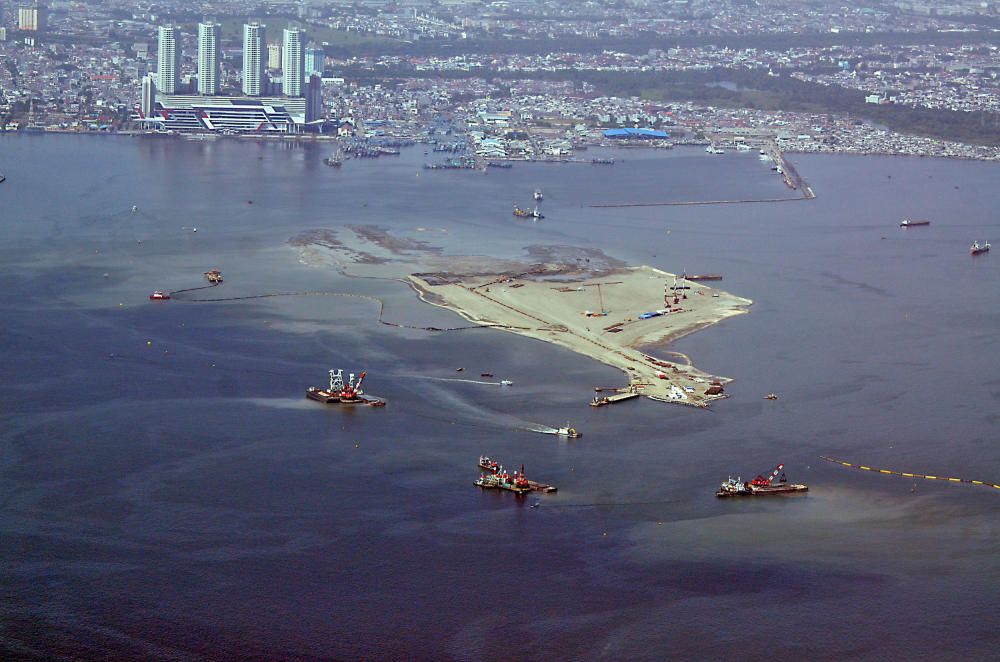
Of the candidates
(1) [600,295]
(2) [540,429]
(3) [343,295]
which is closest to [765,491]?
(2) [540,429]

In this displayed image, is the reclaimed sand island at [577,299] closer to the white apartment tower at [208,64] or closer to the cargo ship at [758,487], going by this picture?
the cargo ship at [758,487]

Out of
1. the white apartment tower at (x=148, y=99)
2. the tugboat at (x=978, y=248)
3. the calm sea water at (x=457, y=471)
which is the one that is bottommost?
the calm sea water at (x=457, y=471)

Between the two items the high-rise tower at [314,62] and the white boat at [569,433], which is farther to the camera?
the high-rise tower at [314,62]

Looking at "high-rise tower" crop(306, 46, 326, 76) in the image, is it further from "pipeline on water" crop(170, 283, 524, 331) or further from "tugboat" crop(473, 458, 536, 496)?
"tugboat" crop(473, 458, 536, 496)

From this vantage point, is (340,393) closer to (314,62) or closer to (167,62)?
(167,62)

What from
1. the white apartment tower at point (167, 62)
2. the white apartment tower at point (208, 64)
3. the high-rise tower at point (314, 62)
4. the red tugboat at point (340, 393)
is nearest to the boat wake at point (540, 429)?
the red tugboat at point (340, 393)

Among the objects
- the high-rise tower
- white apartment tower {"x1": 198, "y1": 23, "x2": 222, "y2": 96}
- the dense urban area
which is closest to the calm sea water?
the dense urban area

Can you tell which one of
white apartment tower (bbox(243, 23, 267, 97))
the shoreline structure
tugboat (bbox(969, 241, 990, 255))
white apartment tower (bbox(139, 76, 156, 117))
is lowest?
the shoreline structure
